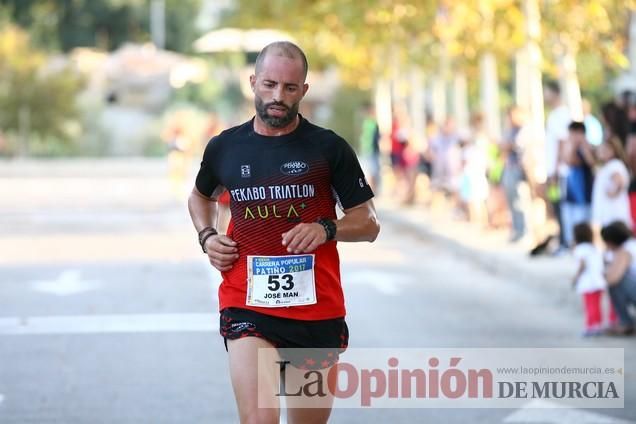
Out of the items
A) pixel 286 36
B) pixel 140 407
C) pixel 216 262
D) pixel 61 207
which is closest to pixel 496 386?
pixel 140 407

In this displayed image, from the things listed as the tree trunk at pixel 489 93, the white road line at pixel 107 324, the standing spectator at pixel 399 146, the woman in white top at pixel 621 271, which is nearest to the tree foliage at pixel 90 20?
the standing spectator at pixel 399 146

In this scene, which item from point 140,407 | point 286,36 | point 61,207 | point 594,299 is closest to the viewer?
point 140,407

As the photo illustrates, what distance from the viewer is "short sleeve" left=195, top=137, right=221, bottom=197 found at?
6.84m

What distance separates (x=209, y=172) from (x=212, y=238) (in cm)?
32

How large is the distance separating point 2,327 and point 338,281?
7.74 m

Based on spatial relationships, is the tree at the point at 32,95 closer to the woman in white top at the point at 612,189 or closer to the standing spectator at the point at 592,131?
the standing spectator at the point at 592,131

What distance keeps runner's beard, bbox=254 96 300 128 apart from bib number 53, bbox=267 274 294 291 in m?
0.61

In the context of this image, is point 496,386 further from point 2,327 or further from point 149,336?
point 2,327

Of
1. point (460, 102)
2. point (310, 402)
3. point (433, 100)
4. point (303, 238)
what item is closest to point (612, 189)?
point (310, 402)

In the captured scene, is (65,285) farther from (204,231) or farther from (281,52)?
(281,52)

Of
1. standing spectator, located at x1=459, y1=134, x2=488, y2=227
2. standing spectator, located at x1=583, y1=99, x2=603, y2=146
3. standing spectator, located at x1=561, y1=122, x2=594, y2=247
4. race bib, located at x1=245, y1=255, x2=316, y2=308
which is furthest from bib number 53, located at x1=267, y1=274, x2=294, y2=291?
standing spectator, located at x1=459, y1=134, x2=488, y2=227

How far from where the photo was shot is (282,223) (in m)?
6.68

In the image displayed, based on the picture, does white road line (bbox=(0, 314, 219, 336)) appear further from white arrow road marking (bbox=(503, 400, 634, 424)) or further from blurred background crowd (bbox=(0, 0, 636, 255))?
white arrow road marking (bbox=(503, 400, 634, 424))

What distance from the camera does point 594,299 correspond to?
522 inches
